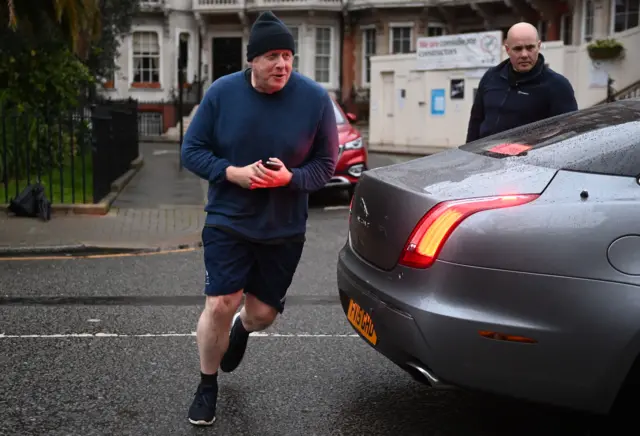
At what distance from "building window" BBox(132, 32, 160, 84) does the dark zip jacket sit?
101ft

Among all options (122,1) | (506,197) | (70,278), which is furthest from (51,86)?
(506,197)

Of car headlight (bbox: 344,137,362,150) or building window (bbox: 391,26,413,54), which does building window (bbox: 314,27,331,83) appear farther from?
car headlight (bbox: 344,137,362,150)

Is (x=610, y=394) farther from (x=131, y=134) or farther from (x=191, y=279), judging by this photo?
(x=131, y=134)

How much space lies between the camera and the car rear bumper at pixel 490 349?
3.10 meters

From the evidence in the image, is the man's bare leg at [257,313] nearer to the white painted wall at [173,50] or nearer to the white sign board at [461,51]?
the white sign board at [461,51]

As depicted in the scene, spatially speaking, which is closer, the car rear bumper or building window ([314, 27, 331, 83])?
the car rear bumper

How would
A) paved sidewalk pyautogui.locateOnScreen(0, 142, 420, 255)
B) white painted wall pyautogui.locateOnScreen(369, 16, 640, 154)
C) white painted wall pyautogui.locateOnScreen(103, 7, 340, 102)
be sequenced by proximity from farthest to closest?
white painted wall pyautogui.locateOnScreen(103, 7, 340, 102), white painted wall pyautogui.locateOnScreen(369, 16, 640, 154), paved sidewalk pyautogui.locateOnScreen(0, 142, 420, 255)

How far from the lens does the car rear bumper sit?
3.10 m

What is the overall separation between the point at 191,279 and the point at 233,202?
3721 millimetres

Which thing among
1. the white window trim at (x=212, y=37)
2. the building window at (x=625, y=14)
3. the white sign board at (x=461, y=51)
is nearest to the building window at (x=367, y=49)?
the white window trim at (x=212, y=37)

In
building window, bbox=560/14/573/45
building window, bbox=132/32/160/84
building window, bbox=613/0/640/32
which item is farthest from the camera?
building window, bbox=132/32/160/84

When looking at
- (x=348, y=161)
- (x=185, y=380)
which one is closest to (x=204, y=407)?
(x=185, y=380)

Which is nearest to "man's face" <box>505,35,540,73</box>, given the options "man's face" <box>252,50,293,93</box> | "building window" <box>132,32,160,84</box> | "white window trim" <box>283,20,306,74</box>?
"man's face" <box>252,50,293,93</box>

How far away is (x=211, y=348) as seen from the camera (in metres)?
3.91
